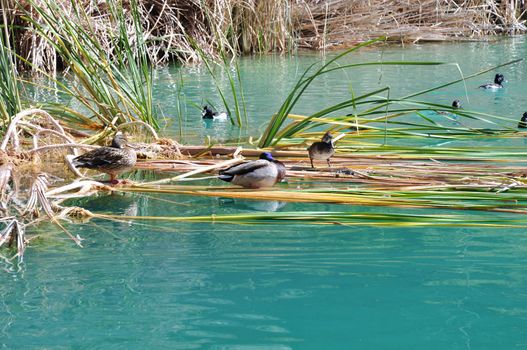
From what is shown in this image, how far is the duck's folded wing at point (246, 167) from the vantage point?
5.03m

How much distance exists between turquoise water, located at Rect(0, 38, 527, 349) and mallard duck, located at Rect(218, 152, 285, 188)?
266 millimetres

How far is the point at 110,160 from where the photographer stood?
5.30 m

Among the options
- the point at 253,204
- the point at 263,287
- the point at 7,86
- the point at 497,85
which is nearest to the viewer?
the point at 263,287

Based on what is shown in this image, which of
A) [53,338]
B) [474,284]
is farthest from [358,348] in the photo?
[53,338]

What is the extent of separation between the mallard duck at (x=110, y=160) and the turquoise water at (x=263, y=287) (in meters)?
0.55

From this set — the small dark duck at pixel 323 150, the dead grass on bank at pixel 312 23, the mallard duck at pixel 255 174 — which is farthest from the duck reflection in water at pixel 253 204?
the dead grass on bank at pixel 312 23

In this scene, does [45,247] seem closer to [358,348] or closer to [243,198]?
[243,198]

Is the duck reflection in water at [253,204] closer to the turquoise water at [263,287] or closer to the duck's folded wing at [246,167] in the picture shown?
the turquoise water at [263,287]

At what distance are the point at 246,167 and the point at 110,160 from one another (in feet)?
3.00

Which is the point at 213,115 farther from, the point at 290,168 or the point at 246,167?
the point at 246,167

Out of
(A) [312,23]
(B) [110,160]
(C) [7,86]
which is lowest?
(B) [110,160]

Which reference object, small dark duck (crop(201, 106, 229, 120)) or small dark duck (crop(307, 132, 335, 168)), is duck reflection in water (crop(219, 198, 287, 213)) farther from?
small dark duck (crop(201, 106, 229, 120))

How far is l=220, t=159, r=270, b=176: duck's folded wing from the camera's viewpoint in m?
5.03

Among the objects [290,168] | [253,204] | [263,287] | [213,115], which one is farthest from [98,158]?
[213,115]
